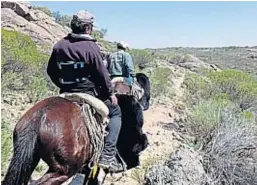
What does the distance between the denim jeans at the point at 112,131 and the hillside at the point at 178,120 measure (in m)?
0.61

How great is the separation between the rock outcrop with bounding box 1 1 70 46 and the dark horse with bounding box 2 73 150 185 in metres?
19.5

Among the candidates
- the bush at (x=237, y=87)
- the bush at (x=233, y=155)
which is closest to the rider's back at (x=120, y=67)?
the bush at (x=233, y=155)

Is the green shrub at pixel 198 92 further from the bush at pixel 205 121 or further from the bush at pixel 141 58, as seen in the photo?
the bush at pixel 141 58

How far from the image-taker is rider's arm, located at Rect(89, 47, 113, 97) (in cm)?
611

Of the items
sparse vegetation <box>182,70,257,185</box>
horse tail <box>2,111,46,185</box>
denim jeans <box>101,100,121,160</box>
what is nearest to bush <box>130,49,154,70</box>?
sparse vegetation <box>182,70,257,185</box>

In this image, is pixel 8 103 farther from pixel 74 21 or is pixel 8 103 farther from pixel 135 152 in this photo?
pixel 74 21

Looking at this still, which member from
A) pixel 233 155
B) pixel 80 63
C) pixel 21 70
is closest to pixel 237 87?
pixel 21 70

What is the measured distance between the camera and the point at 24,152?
17.6ft

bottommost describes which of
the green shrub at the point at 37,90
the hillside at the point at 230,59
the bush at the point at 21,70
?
the hillside at the point at 230,59

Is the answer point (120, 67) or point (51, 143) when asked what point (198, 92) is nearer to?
point (120, 67)

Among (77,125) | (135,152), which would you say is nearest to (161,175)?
(135,152)

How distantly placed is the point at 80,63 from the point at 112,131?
1308 millimetres

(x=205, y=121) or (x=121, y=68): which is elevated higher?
(x=121, y=68)

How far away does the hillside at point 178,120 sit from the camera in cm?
877
